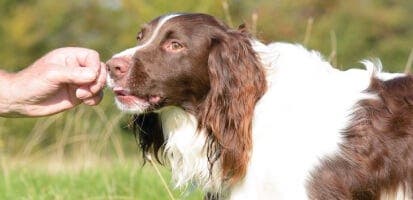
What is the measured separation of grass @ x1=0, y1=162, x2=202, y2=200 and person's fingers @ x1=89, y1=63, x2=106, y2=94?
1.34m

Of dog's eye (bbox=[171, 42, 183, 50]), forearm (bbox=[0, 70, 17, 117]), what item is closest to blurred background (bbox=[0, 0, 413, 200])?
forearm (bbox=[0, 70, 17, 117])

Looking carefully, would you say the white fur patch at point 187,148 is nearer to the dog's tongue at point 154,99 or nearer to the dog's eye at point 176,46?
the dog's tongue at point 154,99

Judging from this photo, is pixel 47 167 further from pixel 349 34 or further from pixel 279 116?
pixel 349 34

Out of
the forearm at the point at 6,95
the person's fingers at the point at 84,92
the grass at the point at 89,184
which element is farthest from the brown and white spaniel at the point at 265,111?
the grass at the point at 89,184

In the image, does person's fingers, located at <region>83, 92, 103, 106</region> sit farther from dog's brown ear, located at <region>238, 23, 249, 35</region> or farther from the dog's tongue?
dog's brown ear, located at <region>238, 23, 249, 35</region>

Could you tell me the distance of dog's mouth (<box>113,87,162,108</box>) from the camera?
4.52 meters

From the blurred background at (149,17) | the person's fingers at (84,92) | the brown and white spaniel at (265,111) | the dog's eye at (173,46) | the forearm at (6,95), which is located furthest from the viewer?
the blurred background at (149,17)

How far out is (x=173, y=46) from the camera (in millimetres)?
4617

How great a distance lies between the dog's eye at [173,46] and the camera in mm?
4602

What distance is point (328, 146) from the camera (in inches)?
175

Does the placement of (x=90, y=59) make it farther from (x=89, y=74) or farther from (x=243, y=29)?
(x=243, y=29)

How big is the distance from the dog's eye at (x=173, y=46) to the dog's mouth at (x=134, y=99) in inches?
10.6

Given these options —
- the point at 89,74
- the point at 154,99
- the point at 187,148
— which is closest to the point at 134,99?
the point at 154,99

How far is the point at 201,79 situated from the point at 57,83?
2.77ft
